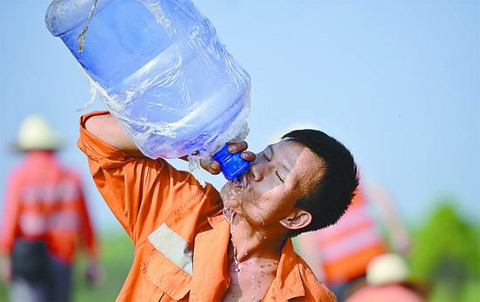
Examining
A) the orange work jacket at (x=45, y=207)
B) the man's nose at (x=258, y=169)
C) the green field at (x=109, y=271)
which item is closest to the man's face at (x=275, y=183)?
the man's nose at (x=258, y=169)

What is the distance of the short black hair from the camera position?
317 cm

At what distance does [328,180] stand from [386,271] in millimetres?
3263

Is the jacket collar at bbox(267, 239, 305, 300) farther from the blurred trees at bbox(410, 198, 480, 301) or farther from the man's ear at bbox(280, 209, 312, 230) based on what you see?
the blurred trees at bbox(410, 198, 480, 301)

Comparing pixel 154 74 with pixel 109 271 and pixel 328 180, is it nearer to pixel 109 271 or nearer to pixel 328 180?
pixel 328 180

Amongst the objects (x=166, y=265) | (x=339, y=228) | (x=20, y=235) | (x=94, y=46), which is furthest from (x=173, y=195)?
(x=20, y=235)

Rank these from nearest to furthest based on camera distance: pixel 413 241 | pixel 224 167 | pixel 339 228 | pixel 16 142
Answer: pixel 224 167 → pixel 339 228 → pixel 16 142 → pixel 413 241

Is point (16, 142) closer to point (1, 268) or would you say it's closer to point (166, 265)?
point (1, 268)

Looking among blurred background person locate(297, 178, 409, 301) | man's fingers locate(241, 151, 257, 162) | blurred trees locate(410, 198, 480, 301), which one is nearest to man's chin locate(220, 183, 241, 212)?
man's fingers locate(241, 151, 257, 162)

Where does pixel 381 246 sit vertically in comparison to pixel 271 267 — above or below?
below

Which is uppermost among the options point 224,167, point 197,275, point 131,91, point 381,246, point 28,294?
point 131,91

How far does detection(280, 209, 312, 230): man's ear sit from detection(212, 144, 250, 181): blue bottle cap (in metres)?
0.25

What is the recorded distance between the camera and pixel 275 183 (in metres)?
3.09

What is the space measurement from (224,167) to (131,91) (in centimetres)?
33

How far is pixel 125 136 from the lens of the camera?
9.98 ft
